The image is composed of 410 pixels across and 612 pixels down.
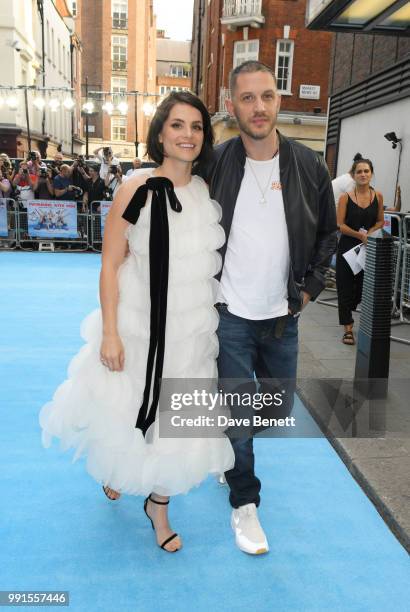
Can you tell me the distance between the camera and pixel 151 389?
256 cm

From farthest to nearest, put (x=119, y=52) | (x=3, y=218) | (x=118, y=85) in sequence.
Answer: (x=118, y=85)
(x=119, y=52)
(x=3, y=218)

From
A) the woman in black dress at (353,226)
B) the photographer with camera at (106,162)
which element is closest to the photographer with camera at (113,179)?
the photographer with camera at (106,162)

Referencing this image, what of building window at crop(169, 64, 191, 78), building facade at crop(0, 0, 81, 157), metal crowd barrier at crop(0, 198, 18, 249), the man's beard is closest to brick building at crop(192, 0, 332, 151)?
building facade at crop(0, 0, 81, 157)

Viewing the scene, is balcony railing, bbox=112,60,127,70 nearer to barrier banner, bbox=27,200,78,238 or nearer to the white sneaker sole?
barrier banner, bbox=27,200,78,238

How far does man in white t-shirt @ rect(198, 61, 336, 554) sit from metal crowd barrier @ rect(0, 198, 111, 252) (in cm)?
1176

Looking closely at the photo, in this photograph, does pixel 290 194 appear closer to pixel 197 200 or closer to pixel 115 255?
pixel 197 200

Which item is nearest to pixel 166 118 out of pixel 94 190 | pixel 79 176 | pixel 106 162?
pixel 94 190

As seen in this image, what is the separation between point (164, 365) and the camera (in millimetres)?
2600

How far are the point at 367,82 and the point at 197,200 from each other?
37.9 feet

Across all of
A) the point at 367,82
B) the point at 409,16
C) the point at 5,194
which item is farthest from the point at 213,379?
the point at 5,194

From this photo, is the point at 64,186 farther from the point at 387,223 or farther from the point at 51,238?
the point at 387,223

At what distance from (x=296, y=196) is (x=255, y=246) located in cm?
31

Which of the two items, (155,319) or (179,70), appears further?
(179,70)

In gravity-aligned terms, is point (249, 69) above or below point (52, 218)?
above
